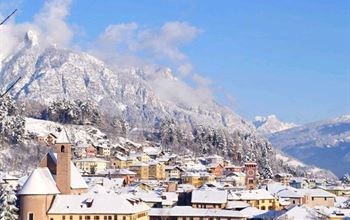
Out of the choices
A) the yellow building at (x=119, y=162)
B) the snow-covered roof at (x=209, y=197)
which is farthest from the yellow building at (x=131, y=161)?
the snow-covered roof at (x=209, y=197)

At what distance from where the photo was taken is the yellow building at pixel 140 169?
143 m

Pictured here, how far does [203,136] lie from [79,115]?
1697 inches

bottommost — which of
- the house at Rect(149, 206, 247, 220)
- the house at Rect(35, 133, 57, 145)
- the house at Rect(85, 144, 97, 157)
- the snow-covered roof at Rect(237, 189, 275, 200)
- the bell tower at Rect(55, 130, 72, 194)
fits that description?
the house at Rect(149, 206, 247, 220)

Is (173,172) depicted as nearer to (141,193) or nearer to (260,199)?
(260,199)

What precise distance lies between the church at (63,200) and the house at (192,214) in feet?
14.9

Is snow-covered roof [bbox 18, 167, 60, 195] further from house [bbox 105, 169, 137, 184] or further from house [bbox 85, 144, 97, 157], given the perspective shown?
house [bbox 85, 144, 97, 157]

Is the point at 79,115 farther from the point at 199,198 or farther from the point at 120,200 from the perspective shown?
the point at 120,200

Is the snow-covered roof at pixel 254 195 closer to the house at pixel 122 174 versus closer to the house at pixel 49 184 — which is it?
the house at pixel 49 184

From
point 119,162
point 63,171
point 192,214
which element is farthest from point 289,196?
point 119,162

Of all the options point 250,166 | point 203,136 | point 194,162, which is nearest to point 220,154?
point 203,136

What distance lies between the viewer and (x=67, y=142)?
77.6 meters

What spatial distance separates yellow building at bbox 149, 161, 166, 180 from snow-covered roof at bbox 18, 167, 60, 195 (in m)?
70.7

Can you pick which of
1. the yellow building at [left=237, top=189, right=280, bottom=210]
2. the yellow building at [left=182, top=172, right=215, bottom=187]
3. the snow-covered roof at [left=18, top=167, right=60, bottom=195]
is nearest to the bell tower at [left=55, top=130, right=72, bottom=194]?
the snow-covered roof at [left=18, top=167, right=60, bottom=195]

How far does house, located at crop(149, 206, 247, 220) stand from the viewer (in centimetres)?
8053
